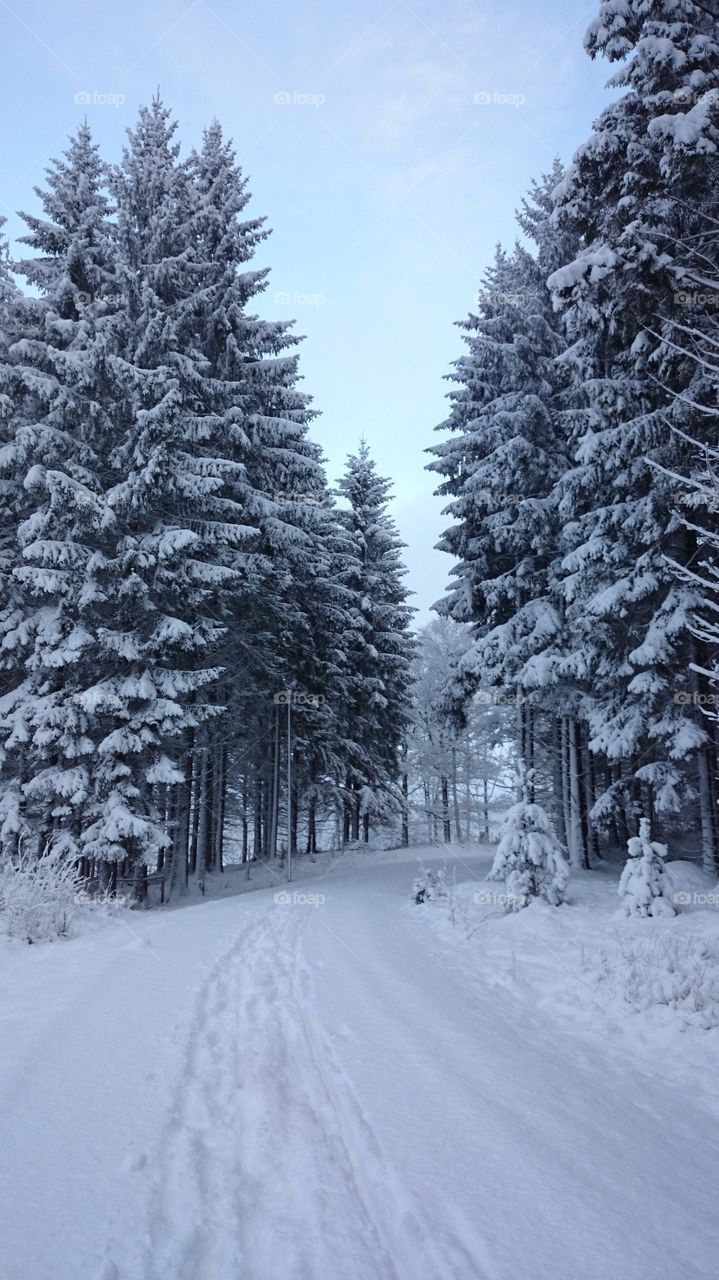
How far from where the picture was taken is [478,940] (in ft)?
29.5

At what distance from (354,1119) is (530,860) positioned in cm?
853

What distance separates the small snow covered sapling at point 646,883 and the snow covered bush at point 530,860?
1.31 meters

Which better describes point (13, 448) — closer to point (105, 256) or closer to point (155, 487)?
point (155, 487)

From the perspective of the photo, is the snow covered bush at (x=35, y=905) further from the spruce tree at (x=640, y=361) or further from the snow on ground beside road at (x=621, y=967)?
the spruce tree at (x=640, y=361)

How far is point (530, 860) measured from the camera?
11062 mm

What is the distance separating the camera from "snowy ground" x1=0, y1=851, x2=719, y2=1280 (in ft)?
7.52

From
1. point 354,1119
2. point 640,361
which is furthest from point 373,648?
point 354,1119

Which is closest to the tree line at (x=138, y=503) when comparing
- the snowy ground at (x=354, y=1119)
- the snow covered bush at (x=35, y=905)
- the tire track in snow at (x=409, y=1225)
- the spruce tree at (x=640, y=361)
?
the snow covered bush at (x=35, y=905)

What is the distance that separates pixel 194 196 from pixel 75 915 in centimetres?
1824

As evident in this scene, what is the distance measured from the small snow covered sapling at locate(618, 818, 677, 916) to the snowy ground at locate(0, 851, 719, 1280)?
2.23m

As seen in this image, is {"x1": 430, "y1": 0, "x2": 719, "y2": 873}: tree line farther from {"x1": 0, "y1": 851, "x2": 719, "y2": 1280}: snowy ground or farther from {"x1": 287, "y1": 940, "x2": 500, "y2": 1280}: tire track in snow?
{"x1": 287, "y1": 940, "x2": 500, "y2": 1280}: tire track in snow

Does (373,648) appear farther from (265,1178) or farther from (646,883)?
(265,1178)

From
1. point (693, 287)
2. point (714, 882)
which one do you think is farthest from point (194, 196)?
point (714, 882)

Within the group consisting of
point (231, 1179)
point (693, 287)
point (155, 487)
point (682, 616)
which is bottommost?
point (231, 1179)
